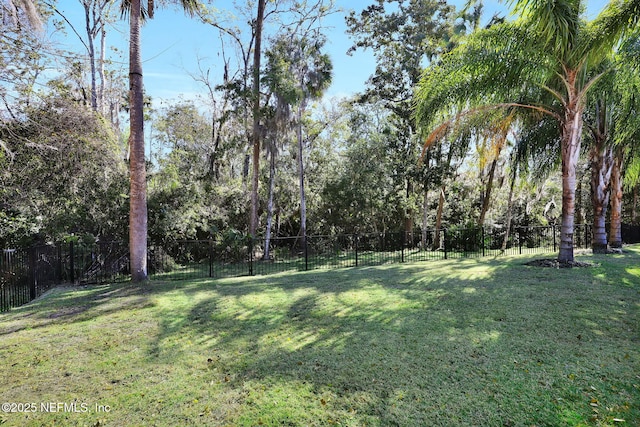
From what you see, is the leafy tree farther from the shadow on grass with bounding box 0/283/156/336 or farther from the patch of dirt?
the shadow on grass with bounding box 0/283/156/336

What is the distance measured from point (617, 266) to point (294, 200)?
47.6 feet

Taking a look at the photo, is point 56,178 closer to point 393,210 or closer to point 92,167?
point 92,167

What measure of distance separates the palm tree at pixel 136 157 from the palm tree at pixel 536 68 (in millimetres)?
7384

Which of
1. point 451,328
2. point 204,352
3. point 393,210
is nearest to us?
point 204,352

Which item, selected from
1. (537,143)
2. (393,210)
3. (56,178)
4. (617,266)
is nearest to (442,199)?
(393,210)

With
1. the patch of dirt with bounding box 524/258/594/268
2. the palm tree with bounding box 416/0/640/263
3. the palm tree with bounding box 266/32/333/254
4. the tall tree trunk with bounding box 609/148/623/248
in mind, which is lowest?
the patch of dirt with bounding box 524/258/594/268

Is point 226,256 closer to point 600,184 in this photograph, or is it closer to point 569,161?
point 569,161

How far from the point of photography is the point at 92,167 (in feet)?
36.0

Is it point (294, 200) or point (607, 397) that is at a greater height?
point (294, 200)

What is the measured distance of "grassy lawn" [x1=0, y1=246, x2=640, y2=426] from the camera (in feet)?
9.67

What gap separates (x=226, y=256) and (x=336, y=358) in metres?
12.4

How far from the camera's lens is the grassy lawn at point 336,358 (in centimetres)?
295

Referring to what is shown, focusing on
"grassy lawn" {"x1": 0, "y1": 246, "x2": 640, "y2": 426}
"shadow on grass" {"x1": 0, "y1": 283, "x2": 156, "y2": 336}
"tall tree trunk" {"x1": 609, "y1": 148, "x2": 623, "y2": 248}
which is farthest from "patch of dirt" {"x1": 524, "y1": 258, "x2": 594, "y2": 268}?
"shadow on grass" {"x1": 0, "y1": 283, "x2": 156, "y2": 336}

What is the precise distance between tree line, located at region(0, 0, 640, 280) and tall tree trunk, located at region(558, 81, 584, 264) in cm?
3
